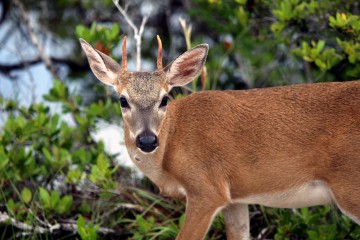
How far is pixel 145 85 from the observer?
7.13 metres

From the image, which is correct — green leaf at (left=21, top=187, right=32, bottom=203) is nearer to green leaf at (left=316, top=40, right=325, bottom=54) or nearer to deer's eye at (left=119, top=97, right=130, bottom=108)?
deer's eye at (left=119, top=97, right=130, bottom=108)

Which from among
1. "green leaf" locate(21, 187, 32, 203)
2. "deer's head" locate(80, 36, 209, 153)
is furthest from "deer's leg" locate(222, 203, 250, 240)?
"green leaf" locate(21, 187, 32, 203)

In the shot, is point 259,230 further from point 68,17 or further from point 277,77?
point 68,17

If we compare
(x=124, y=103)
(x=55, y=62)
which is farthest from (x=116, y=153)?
(x=55, y=62)

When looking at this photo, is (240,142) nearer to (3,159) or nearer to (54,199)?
(54,199)

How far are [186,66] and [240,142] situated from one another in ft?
2.69

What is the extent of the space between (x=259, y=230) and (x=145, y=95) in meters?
2.13

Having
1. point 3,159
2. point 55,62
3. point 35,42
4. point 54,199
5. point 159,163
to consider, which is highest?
point 159,163

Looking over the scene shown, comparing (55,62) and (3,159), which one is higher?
(3,159)

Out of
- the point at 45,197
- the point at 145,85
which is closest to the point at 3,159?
the point at 45,197

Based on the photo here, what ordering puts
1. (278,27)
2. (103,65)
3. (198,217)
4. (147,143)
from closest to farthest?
(147,143)
(198,217)
(103,65)
(278,27)

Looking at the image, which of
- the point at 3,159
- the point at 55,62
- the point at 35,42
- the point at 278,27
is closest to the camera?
the point at 278,27

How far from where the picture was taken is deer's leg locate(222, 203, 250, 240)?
768cm

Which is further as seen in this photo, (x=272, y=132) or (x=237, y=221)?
(x=237, y=221)
